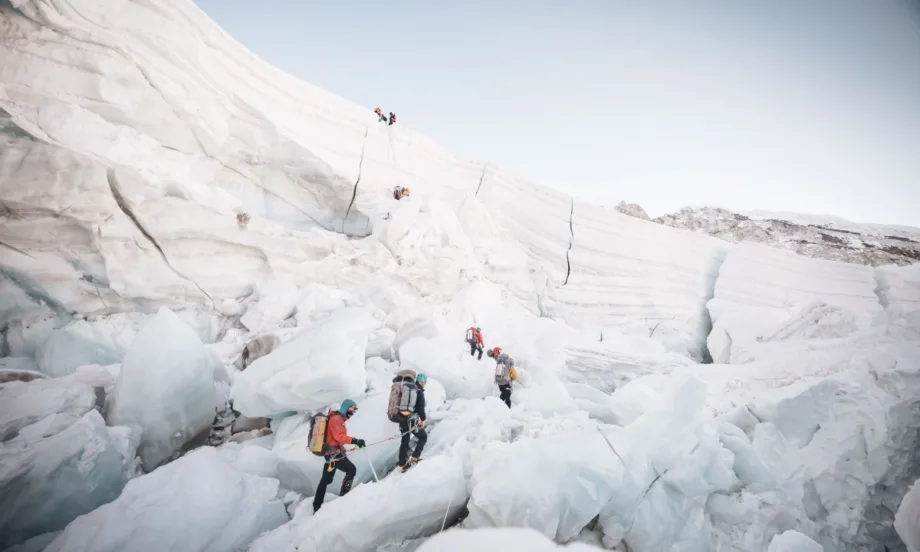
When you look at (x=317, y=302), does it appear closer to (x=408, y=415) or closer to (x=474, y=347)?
(x=474, y=347)

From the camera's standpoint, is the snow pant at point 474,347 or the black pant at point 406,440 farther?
the snow pant at point 474,347

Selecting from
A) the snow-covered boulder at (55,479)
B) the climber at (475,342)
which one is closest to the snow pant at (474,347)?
the climber at (475,342)

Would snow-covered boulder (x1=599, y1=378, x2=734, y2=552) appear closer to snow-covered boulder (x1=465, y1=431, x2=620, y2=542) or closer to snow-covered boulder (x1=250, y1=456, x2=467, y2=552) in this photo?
snow-covered boulder (x1=465, y1=431, x2=620, y2=542)

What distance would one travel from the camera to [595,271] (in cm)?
1462

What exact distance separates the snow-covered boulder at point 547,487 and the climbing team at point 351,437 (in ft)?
3.65

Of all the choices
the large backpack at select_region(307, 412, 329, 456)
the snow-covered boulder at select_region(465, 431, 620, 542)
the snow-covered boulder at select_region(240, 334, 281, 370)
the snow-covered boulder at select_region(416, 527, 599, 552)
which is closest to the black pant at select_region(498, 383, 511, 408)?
the snow-covered boulder at select_region(465, 431, 620, 542)

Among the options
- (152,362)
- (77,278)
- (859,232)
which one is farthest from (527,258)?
(859,232)

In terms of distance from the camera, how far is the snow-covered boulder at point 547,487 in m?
3.77

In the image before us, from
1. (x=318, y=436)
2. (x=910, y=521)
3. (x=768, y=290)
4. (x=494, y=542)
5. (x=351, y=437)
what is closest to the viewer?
(x=494, y=542)

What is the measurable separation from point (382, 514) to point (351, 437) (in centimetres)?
111

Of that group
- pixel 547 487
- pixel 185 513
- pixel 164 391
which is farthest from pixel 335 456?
pixel 164 391

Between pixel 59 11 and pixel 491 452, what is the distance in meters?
12.4

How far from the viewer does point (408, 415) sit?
4.93 meters

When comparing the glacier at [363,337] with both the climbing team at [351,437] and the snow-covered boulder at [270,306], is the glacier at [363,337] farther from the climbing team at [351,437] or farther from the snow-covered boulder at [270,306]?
the climbing team at [351,437]
